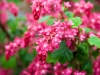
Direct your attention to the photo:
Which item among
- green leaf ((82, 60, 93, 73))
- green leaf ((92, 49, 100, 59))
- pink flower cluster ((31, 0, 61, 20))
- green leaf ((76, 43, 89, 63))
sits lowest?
green leaf ((82, 60, 93, 73))

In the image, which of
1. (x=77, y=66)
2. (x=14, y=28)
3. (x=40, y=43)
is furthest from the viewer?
(x=14, y=28)

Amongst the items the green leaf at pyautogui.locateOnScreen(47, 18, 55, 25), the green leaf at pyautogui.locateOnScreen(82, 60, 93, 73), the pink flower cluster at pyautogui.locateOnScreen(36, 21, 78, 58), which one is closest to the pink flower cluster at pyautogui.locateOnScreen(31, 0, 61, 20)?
the pink flower cluster at pyautogui.locateOnScreen(36, 21, 78, 58)

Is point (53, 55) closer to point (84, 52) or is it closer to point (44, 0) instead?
point (84, 52)

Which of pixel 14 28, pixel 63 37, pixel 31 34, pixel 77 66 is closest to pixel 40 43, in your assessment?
pixel 63 37

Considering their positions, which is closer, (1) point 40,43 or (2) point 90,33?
(1) point 40,43

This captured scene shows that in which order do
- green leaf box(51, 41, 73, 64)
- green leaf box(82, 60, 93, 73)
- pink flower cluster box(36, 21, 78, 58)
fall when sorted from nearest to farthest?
pink flower cluster box(36, 21, 78, 58)
green leaf box(51, 41, 73, 64)
green leaf box(82, 60, 93, 73)

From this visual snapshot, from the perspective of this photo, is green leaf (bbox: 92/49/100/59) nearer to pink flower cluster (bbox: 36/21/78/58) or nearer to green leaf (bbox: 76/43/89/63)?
green leaf (bbox: 76/43/89/63)

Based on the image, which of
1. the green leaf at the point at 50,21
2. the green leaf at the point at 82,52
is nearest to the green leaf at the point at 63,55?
the green leaf at the point at 82,52
